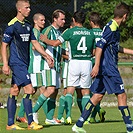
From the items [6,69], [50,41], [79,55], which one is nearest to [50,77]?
[79,55]

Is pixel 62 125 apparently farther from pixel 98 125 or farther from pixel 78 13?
pixel 78 13

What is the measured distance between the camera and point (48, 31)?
13.0m

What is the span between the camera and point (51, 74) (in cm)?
1296

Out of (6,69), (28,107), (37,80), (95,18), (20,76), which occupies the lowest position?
(28,107)

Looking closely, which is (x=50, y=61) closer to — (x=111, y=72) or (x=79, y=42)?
(x=79, y=42)

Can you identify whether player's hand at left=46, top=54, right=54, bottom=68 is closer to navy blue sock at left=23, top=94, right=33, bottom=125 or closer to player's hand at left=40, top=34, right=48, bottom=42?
player's hand at left=40, top=34, right=48, bottom=42

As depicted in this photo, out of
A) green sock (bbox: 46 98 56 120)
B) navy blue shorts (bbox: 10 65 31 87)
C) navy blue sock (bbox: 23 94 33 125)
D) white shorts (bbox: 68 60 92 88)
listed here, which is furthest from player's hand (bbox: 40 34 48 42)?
green sock (bbox: 46 98 56 120)

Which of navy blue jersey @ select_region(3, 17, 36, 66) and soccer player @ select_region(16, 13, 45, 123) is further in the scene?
soccer player @ select_region(16, 13, 45, 123)

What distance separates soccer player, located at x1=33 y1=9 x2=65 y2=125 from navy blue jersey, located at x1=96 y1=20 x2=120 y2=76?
2203mm

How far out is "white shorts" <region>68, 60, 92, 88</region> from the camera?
506 inches

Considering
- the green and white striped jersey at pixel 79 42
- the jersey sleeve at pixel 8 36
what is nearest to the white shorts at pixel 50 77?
the green and white striped jersey at pixel 79 42

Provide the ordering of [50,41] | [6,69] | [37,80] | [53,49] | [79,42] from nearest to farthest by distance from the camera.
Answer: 1. [6,69]
2. [50,41]
3. [79,42]
4. [53,49]
5. [37,80]

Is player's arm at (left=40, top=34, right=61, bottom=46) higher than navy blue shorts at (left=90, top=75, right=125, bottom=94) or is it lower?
higher

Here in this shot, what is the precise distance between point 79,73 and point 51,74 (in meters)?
0.50
